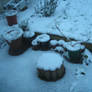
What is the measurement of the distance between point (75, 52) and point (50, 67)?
29.5 inches

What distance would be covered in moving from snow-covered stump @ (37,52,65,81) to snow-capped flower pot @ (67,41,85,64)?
39 centimetres

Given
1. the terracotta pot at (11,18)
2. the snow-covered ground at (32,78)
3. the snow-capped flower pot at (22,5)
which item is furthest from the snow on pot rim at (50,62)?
the snow-capped flower pot at (22,5)

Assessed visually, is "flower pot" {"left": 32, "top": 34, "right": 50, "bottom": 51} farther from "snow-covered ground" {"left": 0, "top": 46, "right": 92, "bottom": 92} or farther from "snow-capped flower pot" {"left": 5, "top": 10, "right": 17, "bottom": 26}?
"snow-capped flower pot" {"left": 5, "top": 10, "right": 17, "bottom": 26}

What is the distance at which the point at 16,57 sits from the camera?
3.46 metres

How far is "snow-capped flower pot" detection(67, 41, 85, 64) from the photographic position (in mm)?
2891

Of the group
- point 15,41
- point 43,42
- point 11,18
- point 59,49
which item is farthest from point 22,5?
point 59,49

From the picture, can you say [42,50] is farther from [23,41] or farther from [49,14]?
[49,14]

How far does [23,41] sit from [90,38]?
2.02 m

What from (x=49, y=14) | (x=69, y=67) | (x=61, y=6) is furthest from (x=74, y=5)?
(x=69, y=67)

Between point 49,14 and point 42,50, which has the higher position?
point 49,14

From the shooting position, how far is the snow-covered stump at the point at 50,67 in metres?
2.58

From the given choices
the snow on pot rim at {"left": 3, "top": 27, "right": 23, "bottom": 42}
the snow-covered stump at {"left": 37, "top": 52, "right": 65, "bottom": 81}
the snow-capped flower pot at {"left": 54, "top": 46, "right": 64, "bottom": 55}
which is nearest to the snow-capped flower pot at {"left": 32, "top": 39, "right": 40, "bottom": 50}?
the snow on pot rim at {"left": 3, "top": 27, "right": 23, "bottom": 42}

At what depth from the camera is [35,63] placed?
3248 millimetres

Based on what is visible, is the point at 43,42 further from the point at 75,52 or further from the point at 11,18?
the point at 11,18
